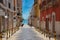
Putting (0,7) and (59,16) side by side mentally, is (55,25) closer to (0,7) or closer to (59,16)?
(59,16)

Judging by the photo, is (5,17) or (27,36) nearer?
(27,36)

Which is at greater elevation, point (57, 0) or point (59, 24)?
point (57, 0)

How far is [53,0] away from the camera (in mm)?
30812

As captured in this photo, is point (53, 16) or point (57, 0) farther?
point (53, 16)

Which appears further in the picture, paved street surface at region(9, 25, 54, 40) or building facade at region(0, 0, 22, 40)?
building facade at region(0, 0, 22, 40)

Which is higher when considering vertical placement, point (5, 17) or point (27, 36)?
point (5, 17)

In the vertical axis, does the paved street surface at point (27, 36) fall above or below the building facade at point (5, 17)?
below

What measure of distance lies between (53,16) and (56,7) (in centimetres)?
246

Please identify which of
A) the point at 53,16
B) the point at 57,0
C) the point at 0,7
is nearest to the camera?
the point at 57,0

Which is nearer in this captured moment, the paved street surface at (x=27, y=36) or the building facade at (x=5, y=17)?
the paved street surface at (x=27, y=36)

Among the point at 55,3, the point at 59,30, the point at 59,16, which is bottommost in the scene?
the point at 59,30

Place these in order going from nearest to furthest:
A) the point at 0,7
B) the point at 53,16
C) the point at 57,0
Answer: the point at 57,0 → the point at 53,16 → the point at 0,7

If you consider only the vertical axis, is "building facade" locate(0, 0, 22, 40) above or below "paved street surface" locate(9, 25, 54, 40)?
above

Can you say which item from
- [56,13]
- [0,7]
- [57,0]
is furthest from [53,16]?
[0,7]
